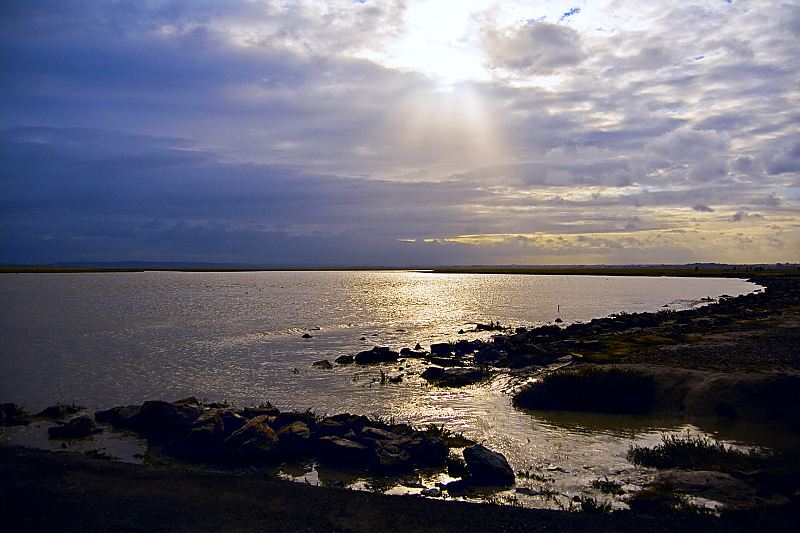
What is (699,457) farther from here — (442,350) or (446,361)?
(442,350)

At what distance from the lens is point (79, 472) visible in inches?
577

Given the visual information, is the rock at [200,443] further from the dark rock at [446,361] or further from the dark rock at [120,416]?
the dark rock at [446,361]

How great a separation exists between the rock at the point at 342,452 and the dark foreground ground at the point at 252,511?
2815mm

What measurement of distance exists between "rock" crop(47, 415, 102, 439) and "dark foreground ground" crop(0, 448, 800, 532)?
551 cm

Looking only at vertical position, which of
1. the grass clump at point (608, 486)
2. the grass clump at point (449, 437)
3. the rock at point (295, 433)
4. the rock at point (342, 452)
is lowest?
the grass clump at point (449, 437)

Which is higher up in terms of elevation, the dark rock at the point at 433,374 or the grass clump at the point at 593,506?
the grass clump at the point at 593,506

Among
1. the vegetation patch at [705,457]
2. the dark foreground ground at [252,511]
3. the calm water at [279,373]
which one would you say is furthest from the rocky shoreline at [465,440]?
the calm water at [279,373]

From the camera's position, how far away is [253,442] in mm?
16984

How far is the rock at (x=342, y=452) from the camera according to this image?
16.6 m

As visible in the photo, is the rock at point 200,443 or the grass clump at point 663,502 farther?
the rock at point 200,443

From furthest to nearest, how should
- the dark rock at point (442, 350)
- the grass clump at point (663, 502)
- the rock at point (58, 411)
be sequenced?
the dark rock at point (442, 350) → the rock at point (58, 411) → the grass clump at point (663, 502)

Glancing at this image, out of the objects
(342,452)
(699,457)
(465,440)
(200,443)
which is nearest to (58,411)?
(200,443)

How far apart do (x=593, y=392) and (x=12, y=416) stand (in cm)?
2371

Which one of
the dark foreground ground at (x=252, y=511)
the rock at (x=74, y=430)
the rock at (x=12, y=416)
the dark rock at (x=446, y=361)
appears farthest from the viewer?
the dark rock at (x=446, y=361)
